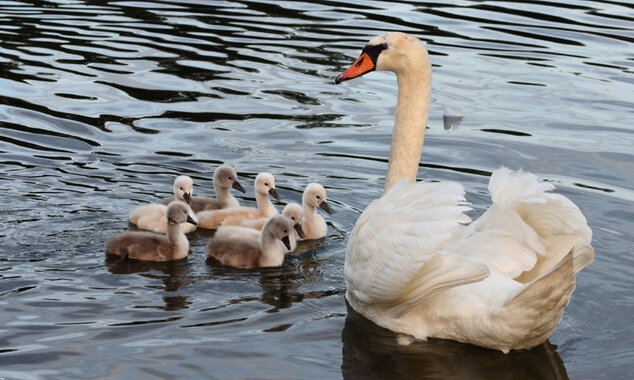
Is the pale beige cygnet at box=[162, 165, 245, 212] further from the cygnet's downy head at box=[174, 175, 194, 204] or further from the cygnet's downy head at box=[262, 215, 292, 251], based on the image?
the cygnet's downy head at box=[262, 215, 292, 251]

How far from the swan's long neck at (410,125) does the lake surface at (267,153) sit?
3.22ft

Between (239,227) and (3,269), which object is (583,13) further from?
(3,269)

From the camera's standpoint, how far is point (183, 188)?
9.77 metres

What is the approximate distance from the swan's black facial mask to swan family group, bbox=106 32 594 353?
4.77 ft

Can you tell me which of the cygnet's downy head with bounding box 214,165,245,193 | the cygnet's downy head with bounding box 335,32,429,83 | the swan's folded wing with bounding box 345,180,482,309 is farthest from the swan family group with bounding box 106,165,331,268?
the swan's folded wing with bounding box 345,180,482,309

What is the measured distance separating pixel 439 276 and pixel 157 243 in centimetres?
280

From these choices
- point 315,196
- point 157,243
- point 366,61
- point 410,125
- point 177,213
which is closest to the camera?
point 410,125

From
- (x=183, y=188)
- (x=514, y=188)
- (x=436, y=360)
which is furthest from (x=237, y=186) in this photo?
(x=514, y=188)

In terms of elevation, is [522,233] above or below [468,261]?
above

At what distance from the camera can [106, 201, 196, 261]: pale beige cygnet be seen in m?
8.69

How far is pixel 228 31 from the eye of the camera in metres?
18.2

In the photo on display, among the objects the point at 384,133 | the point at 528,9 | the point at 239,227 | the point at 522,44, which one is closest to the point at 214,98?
the point at 384,133

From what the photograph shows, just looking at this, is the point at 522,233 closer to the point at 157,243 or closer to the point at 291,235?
the point at 291,235

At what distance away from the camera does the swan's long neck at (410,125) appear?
820cm
